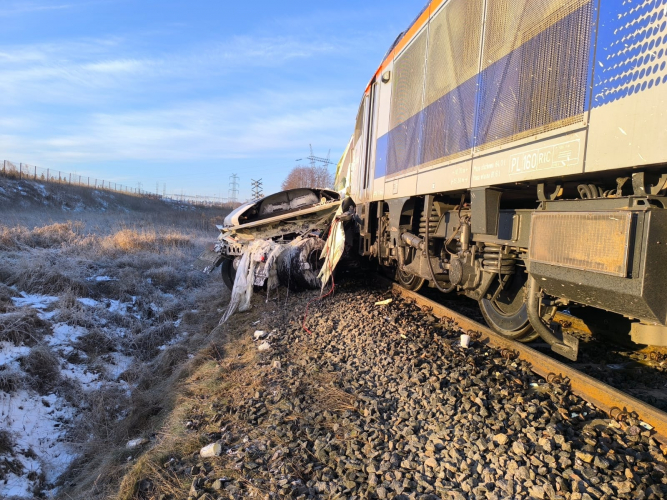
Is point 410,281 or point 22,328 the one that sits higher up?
point 410,281

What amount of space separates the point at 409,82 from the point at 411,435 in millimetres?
4679

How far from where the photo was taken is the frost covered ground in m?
4.33

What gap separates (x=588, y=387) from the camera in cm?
307

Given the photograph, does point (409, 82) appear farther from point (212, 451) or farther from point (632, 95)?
point (212, 451)

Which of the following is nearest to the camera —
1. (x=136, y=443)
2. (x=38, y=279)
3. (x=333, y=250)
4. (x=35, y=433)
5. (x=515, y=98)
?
(x=515, y=98)

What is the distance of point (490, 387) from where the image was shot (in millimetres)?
3215

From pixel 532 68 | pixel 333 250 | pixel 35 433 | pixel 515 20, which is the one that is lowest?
pixel 35 433

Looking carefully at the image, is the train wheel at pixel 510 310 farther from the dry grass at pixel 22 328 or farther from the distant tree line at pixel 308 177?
the distant tree line at pixel 308 177

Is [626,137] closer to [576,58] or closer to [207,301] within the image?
[576,58]

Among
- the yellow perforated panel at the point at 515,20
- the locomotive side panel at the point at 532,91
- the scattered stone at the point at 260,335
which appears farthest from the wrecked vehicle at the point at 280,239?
the yellow perforated panel at the point at 515,20

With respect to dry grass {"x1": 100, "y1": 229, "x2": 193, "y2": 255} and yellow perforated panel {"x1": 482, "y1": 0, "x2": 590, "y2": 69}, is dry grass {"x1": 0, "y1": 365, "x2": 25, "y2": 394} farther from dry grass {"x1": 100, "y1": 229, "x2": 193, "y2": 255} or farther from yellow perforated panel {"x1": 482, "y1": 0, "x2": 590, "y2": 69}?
dry grass {"x1": 100, "y1": 229, "x2": 193, "y2": 255}

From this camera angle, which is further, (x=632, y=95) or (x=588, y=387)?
(x=588, y=387)

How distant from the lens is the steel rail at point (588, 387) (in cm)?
261

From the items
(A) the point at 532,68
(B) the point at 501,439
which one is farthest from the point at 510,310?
(A) the point at 532,68
